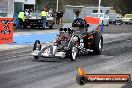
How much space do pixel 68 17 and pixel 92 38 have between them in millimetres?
44858

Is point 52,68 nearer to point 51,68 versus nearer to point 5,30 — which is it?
point 51,68

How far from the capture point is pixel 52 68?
1255 cm

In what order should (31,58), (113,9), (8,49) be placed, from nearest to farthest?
(31,58)
(8,49)
(113,9)

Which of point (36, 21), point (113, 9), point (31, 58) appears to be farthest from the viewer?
point (113, 9)

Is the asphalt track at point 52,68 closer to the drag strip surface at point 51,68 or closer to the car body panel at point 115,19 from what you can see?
the drag strip surface at point 51,68

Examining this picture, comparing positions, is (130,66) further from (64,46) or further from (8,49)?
(8,49)

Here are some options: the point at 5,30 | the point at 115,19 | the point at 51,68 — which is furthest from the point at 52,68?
the point at 115,19

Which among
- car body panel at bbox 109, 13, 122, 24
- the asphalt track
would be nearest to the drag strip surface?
the asphalt track

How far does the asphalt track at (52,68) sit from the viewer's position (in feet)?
32.6

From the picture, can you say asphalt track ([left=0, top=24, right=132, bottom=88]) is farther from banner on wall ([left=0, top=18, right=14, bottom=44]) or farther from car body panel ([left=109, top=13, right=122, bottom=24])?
car body panel ([left=109, top=13, right=122, bottom=24])

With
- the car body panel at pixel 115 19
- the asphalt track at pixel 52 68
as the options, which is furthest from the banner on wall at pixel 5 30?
the car body panel at pixel 115 19

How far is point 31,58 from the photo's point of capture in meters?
15.1

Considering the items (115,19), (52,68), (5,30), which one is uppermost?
(5,30)

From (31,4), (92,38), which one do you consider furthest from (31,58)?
(31,4)
